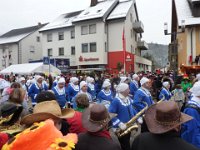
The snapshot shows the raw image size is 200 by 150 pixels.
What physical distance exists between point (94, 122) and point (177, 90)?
836cm

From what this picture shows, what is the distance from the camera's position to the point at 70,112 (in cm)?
439

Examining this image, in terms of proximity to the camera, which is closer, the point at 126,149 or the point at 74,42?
the point at 126,149

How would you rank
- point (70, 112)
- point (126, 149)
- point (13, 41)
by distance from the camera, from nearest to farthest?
point (70, 112) → point (126, 149) → point (13, 41)

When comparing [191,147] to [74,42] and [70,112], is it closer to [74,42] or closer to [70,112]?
[70,112]

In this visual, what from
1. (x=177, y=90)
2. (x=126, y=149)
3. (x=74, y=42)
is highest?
(x=74, y=42)

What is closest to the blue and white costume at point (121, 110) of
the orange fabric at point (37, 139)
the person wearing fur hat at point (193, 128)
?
the person wearing fur hat at point (193, 128)

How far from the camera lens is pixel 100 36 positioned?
1549 inches

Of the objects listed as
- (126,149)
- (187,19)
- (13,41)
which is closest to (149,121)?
(126,149)

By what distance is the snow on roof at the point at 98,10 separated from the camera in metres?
39.4

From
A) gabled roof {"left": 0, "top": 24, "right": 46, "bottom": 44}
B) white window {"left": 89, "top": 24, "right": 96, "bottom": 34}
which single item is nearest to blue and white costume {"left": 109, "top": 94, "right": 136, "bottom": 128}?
white window {"left": 89, "top": 24, "right": 96, "bottom": 34}

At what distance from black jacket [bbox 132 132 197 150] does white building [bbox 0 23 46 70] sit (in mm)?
51166

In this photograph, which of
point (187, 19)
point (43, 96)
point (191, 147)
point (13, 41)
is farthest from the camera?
point (13, 41)

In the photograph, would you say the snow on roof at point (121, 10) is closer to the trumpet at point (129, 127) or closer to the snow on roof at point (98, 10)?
the snow on roof at point (98, 10)

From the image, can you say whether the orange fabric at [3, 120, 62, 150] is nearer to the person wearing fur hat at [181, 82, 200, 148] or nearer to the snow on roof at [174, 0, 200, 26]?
the person wearing fur hat at [181, 82, 200, 148]
